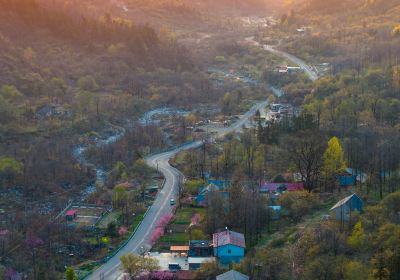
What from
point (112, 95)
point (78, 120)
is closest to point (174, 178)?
point (78, 120)

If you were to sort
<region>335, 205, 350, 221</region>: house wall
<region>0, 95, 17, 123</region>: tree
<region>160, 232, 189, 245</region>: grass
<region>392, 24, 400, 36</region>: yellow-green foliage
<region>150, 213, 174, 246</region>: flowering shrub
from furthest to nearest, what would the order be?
1. <region>392, 24, 400, 36</region>: yellow-green foliage
2. <region>0, 95, 17, 123</region>: tree
3. <region>150, 213, 174, 246</region>: flowering shrub
4. <region>160, 232, 189, 245</region>: grass
5. <region>335, 205, 350, 221</region>: house wall

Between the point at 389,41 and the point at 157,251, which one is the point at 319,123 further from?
the point at 389,41

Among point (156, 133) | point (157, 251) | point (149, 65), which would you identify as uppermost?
point (149, 65)

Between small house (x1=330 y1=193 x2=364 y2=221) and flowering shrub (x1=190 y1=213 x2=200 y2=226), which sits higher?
small house (x1=330 y1=193 x2=364 y2=221)

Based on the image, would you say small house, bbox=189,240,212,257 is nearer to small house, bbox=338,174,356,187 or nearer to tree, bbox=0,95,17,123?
small house, bbox=338,174,356,187

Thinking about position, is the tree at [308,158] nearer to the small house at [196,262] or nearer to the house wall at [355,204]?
the house wall at [355,204]

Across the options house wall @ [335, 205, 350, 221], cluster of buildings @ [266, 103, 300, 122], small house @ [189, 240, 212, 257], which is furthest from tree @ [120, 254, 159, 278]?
cluster of buildings @ [266, 103, 300, 122]
